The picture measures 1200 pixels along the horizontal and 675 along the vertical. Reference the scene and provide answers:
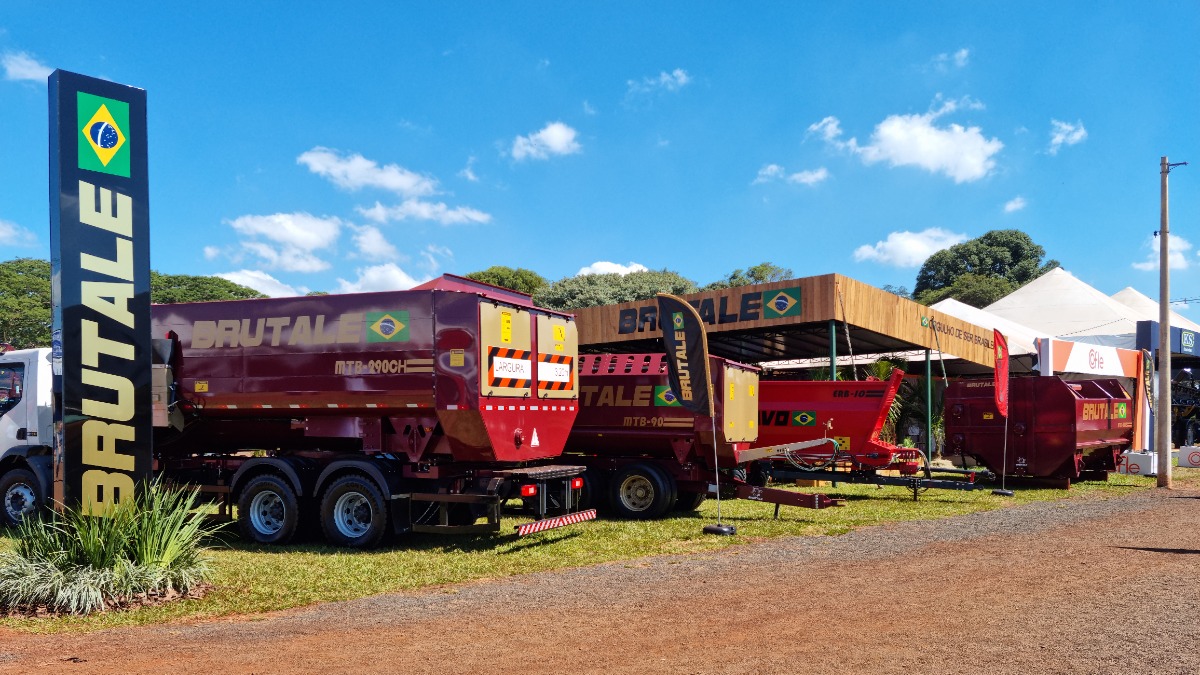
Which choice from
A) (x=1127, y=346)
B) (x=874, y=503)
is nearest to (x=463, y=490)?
(x=874, y=503)

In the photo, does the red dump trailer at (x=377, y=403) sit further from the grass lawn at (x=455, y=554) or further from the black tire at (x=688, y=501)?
the black tire at (x=688, y=501)

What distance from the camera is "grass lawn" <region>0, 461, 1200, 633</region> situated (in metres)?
8.26

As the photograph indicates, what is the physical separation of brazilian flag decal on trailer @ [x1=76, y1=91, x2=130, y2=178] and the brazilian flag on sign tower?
6723 millimetres

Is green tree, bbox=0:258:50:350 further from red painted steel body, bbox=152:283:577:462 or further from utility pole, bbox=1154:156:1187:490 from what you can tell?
utility pole, bbox=1154:156:1187:490

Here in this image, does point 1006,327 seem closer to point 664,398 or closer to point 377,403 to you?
point 664,398

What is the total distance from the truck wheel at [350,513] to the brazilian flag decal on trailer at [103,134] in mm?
4398

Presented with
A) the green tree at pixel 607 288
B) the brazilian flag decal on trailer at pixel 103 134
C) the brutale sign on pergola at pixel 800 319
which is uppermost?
the green tree at pixel 607 288

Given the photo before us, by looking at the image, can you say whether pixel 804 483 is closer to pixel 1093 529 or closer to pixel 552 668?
pixel 1093 529

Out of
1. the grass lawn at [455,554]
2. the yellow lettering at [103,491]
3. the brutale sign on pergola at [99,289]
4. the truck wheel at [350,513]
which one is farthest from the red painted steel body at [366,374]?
the yellow lettering at [103,491]

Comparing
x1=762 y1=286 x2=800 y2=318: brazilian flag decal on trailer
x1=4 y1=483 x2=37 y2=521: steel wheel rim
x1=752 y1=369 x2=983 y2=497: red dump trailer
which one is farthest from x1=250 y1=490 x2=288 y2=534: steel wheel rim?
x1=762 y1=286 x2=800 y2=318: brazilian flag decal on trailer

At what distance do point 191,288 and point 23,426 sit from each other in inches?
2518

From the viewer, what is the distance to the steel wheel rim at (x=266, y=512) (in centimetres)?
1209

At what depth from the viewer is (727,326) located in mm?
24281

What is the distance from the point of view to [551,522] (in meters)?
11.4
